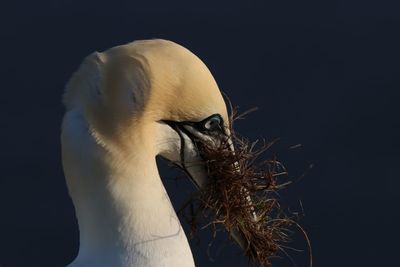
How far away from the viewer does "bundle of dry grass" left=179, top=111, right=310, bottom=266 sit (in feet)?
15.6

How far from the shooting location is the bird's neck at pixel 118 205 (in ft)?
15.0

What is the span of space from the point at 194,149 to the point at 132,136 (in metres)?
0.22

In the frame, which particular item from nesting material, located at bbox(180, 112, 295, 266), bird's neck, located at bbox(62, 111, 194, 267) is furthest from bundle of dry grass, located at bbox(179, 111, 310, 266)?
bird's neck, located at bbox(62, 111, 194, 267)

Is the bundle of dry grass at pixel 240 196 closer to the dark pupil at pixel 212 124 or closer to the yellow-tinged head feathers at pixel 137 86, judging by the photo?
the dark pupil at pixel 212 124

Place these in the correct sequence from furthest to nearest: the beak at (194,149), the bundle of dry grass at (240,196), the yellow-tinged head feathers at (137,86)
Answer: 1. the bundle of dry grass at (240,196)
2. the beak at (194,149)
3. the yellow-tinged head feathers at (137,86)

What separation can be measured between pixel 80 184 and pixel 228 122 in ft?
1.51

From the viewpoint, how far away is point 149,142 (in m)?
4.63

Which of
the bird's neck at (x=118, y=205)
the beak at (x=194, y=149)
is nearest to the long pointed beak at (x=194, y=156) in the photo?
the beak at (x=194, y=149)

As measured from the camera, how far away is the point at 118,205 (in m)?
4.61

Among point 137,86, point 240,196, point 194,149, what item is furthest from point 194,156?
point 137,86

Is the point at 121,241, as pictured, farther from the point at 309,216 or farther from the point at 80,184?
the point at 309,216

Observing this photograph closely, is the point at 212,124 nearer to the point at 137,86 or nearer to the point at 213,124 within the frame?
the point at 213,124

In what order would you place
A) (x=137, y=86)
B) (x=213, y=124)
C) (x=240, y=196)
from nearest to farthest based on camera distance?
(x=137, y=86), (x=213, y=124), (x=240, y=196)

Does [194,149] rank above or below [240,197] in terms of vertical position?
above
